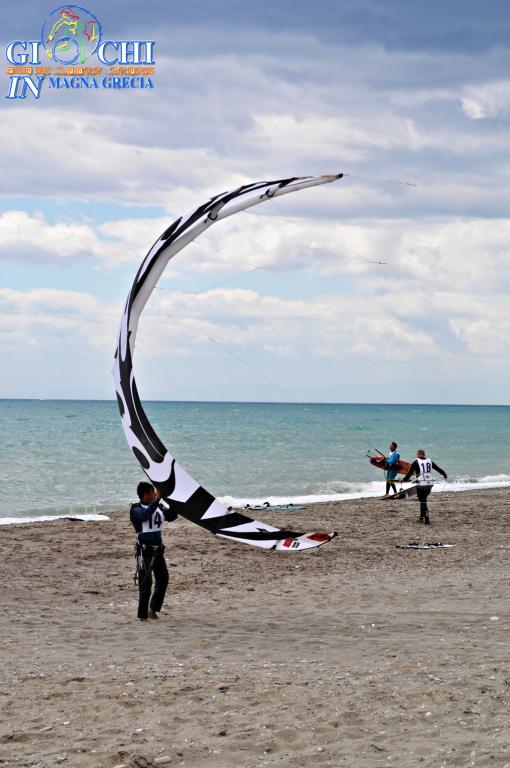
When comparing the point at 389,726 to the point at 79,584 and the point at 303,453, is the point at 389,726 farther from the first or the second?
the point at 303,453

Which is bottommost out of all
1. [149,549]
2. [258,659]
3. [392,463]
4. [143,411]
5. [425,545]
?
[258,659]

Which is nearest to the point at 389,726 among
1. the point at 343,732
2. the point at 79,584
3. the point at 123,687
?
the point at 343,732

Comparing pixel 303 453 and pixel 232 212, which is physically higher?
pixel 232 212

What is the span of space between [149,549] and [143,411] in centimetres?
313

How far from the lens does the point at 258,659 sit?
9258 mm

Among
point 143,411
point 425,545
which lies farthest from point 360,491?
point 143,411

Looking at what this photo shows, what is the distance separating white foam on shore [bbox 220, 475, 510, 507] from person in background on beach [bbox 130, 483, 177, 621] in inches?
582

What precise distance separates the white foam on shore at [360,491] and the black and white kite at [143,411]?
499 inches

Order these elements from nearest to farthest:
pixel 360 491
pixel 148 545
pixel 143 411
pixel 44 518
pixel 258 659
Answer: pixel 258 659, pixel 148 545, pixel 143 411, pixel 44 518, pixel 360 491

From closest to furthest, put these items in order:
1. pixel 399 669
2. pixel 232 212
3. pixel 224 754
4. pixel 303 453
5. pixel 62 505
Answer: pixel 224 754, pixel 399 669, pixel 232 212, pixel 62 505, pixel 303 453

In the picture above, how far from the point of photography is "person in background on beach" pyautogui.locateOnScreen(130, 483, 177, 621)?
36.1 ft

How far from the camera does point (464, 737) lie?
6.60m

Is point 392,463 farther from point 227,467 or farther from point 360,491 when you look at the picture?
point 227,467

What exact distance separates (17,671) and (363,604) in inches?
210
